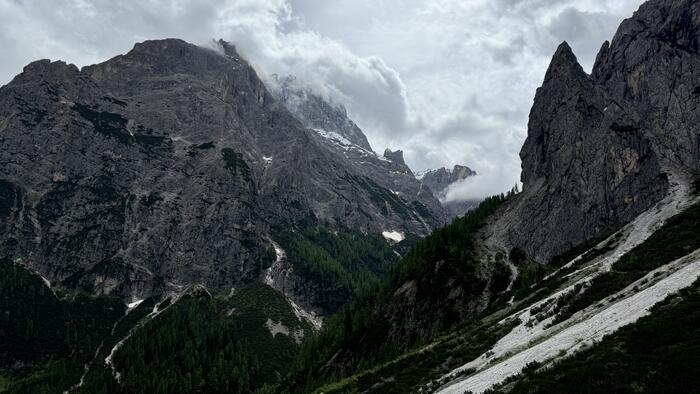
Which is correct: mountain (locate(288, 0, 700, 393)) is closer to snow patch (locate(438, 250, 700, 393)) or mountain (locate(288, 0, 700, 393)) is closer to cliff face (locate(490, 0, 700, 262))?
snow patch (locate(438, 250, 700, 393))

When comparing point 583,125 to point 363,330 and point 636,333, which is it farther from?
point 636,333

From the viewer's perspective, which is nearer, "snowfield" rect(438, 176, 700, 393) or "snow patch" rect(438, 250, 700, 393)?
"snow patch" rect(438, 250, 700, 393)

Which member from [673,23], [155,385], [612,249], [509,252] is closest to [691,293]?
[612,249]

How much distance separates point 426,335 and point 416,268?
112ft

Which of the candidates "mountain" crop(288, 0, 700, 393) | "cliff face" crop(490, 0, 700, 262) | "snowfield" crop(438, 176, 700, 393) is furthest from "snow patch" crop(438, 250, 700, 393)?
"cliff face" crop(490, 0, 700, 262)

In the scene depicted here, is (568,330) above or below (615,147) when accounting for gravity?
below

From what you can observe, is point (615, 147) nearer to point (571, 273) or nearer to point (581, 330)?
point (571, 273)

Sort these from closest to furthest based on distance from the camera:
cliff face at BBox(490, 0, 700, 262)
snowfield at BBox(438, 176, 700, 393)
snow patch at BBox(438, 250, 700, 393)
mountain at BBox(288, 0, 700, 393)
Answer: mountain at BBox(288, 0, 700, 393) < snow patch at BBox(438, 250, 700, 393) < snowfield at BBox(438, 176, 700, 393) < cliff face at BBox(490, 0, 700, 262)

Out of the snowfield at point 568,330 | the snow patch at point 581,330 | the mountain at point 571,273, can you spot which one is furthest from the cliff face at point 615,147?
the snow patch at point 581,330

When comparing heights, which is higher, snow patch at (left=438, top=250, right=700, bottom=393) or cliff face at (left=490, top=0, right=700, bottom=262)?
cliff face at (left=490, top=0, right=700, bottom=262)

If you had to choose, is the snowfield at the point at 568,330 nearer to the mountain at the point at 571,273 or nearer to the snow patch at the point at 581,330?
the snow patch at the point at 581,330

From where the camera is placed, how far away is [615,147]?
531ft

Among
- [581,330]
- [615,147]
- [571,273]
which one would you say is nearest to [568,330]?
[581,330]

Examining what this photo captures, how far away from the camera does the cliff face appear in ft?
493
